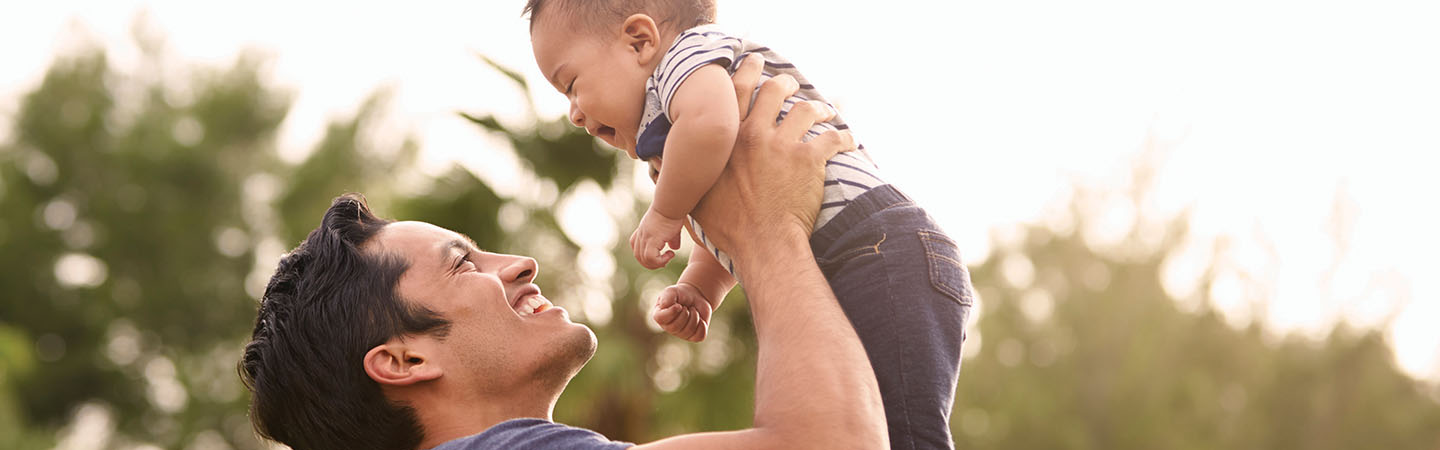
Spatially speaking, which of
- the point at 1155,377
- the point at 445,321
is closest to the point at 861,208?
the point at 445,321

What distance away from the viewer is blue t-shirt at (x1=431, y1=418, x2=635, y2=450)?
236cm

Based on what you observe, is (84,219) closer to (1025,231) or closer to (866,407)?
(1025,231)

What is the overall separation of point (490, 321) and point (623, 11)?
0.74m

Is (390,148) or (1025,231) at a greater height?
(1025,231)

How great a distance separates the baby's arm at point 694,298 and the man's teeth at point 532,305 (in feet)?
0.87

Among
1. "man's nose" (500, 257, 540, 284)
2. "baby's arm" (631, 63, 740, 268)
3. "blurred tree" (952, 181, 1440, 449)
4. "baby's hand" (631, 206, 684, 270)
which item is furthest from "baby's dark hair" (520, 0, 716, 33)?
"blurred tree" (952, 181, 1440, 449)

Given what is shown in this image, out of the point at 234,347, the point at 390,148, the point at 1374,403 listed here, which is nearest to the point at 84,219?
the point at 234,347

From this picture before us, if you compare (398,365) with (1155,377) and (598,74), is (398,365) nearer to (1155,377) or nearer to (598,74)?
(598,74)

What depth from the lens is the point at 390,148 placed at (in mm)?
24359

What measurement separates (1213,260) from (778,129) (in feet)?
63.3

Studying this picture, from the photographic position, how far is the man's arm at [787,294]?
2.10 m

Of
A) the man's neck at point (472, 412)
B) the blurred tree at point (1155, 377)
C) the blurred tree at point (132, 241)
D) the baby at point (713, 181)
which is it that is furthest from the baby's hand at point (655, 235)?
the blurred tree at point (132, 241)

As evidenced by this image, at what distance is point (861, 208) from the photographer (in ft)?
7.55

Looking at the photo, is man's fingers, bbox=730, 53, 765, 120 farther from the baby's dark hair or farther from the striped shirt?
the baby's dark hair
